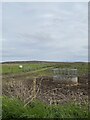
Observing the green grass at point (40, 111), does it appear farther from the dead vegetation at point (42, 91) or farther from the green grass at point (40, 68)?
the green grass at point (40, 68)

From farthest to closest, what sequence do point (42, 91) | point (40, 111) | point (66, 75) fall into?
Result: point (66, 75) → point (42, 91) → point (40, 111)

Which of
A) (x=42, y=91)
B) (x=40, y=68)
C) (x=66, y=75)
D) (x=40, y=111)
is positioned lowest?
(x=40, y=111)

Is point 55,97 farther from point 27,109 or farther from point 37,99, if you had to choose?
point 27,109

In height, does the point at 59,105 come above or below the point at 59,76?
below

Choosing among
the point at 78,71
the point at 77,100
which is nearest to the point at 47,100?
the point at 77,100

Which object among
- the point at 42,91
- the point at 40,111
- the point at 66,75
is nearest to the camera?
the point at 40,111

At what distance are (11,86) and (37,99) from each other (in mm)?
405

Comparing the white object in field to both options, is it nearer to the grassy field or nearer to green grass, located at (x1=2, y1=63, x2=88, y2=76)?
green grass, located at (x1=2, y1=63, x2=88, y2=76)

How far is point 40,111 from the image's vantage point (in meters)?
2.79

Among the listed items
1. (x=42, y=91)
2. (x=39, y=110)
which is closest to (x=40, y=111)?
(x=39, y=110)

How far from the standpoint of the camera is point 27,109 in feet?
9.45

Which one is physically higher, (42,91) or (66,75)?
(66,75)

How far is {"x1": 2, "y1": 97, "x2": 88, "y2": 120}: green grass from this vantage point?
2746mm

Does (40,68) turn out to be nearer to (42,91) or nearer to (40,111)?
(42,91)
